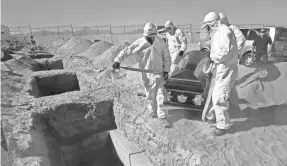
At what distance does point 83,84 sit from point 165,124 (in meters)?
3.93

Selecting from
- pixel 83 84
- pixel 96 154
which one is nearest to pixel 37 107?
pixel 83 84

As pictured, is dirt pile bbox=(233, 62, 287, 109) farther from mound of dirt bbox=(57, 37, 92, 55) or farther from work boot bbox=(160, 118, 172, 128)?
mound of dirt bbox=(57, 37, 92, 55)

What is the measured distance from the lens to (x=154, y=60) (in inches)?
132

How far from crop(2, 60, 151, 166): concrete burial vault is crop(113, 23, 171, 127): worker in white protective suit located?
134 centimetres

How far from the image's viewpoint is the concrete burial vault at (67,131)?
3.38 metres

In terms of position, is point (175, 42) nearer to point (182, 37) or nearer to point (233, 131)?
point (182, 37)

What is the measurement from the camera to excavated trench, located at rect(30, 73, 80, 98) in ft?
23.8

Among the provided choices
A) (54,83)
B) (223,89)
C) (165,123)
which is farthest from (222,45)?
(54,83)

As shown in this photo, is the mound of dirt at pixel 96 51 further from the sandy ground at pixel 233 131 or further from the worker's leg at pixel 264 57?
the worker's leg at pixel 264 57

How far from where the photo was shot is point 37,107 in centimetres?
445

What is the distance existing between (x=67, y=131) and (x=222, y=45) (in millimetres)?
4703

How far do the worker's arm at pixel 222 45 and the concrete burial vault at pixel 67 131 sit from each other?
2.47 m

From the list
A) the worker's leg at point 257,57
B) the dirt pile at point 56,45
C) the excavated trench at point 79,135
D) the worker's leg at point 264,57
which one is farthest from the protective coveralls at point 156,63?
the dirt pile at point 56,45

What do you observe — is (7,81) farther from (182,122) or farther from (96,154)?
(182,122)
